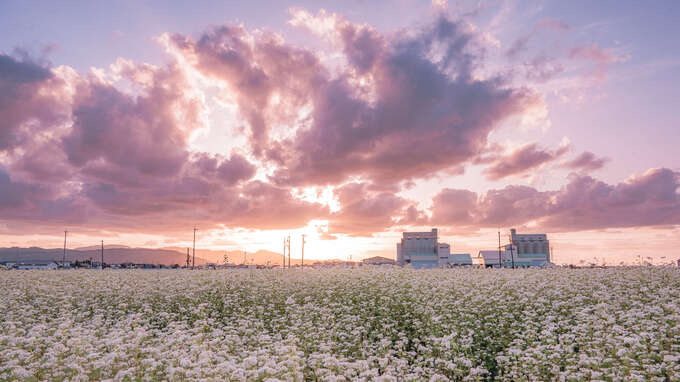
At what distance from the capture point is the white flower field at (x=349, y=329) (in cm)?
1016

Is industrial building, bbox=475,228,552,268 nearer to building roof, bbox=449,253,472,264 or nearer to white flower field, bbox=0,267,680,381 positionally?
building roof, bbox=449,253,472,264

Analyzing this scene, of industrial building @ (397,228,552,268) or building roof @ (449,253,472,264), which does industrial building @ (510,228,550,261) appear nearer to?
industrial building @ (397,228,552,268)

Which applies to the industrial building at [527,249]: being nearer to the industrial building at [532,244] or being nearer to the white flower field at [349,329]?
the industrial building at [532,244]

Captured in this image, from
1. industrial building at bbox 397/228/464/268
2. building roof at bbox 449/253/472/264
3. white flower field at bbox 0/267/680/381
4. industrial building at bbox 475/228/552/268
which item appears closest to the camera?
white flower field at bbox 0/267/680/381

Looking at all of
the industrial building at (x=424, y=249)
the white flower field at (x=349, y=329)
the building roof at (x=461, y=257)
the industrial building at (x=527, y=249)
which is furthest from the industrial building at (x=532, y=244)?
the white flower field at (x=349, y=329)

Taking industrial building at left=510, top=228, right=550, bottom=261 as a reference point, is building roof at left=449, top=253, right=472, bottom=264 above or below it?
below

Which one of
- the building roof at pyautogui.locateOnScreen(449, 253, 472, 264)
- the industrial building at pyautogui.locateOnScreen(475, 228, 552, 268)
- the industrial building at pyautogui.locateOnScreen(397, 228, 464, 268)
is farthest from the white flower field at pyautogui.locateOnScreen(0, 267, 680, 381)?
the building roof at pyautogui.locateOnScreen(449, 253, 472, 264)

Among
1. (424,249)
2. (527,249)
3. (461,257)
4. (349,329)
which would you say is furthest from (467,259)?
(349,329)

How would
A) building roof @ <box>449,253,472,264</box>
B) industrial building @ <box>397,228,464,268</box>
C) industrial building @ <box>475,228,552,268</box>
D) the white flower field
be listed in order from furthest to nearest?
1. building roof @ <box>449,253,472,264</box>
2. industrial building @ <box>475,228,552,268</box>
3. industrial building @ <box>397,228,464,268</box>
4. the white flower field

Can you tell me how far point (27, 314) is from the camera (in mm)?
17875

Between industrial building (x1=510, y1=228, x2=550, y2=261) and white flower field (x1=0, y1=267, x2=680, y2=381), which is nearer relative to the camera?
white flower field (x1=0, y1=267, x2=680, y2=381)

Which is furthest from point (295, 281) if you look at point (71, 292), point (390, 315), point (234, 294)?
point (71, 292)

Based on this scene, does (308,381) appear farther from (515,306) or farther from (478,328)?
(515,306)

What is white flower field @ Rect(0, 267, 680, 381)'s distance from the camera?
10.2 meters
